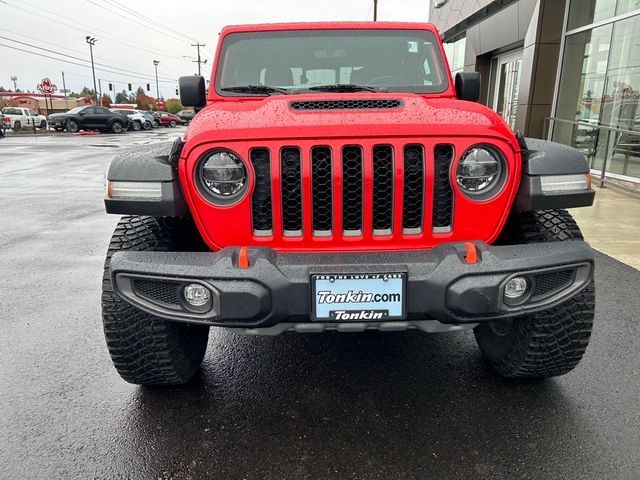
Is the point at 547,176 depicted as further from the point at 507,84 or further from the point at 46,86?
the point at 46,86

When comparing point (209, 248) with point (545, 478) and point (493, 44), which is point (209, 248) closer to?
point (545, 478)

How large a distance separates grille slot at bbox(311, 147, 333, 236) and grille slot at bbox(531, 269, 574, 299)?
0.89 m

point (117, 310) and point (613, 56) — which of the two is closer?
point (117, 310)

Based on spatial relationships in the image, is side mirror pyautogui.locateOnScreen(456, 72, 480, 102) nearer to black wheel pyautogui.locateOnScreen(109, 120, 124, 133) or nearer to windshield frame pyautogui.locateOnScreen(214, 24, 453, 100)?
windshield frame pyautogui.locateOnScreen(214, 24, 453, 100)

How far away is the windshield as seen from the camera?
3248 mm

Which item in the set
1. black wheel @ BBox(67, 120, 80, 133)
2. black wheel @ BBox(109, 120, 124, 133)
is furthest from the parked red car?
black wheel @ BBox(67, 120, 80, 133)

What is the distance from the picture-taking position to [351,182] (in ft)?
6.91

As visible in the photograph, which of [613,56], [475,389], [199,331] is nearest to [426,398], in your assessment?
[475,389]

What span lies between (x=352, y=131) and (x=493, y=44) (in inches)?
588

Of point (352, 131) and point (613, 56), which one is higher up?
point (613, 56)

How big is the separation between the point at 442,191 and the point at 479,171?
0.60 ft

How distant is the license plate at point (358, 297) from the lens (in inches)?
76.0

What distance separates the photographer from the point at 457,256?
196 centimetres

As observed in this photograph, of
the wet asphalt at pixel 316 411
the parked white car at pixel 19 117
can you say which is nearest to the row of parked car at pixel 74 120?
the parked white car at pixel 19 117
